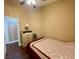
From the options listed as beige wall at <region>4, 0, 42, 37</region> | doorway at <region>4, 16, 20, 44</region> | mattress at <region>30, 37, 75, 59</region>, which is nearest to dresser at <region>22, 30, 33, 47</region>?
beige wall at <region>4, 0, 42, 37</region>

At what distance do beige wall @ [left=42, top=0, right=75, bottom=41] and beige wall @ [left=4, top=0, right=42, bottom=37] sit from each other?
0.48m

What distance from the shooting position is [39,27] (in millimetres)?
6949

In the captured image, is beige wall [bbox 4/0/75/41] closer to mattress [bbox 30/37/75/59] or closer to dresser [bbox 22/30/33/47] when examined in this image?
dresser [bbox 22/30/33/47]

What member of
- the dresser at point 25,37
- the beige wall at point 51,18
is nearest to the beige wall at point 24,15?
the beige wall at point 51,18

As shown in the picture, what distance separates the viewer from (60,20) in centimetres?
523

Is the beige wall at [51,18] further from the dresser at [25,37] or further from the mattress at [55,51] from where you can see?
the mattress at [55,51]

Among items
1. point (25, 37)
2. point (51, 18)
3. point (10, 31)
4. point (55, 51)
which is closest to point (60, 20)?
point (51, 18)

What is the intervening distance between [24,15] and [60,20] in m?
2.46

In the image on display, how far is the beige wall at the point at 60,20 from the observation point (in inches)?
180

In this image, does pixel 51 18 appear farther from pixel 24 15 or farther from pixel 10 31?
pixel 10 31

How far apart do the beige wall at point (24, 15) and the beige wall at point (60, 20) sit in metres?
0.48

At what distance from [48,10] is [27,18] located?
1.57 metres

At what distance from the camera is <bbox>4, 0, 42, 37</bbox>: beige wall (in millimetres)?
5421
